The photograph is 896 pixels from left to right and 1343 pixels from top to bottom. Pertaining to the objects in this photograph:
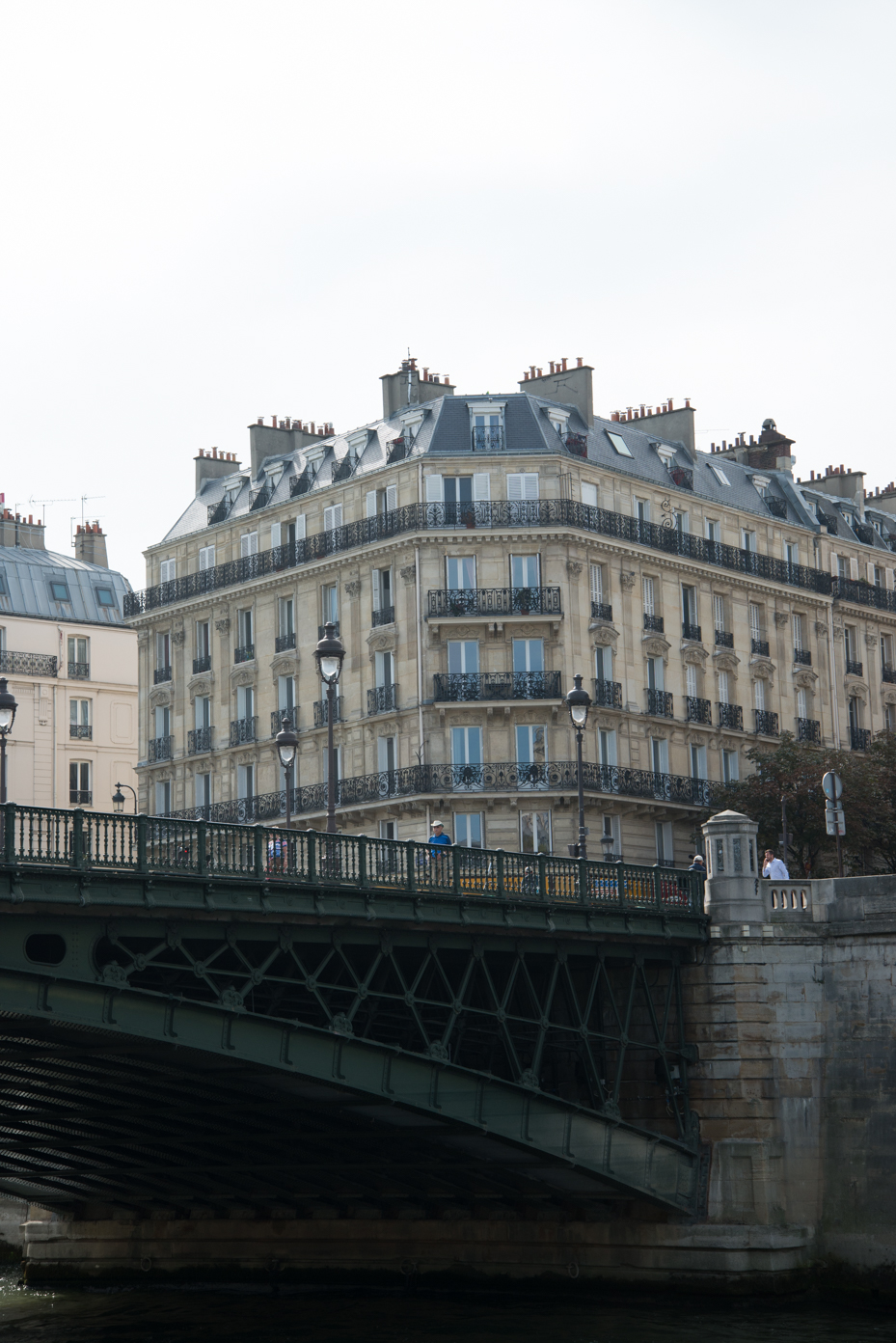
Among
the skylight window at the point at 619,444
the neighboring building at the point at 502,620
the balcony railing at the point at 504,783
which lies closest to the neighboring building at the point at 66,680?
the neighboring building at the point at 502,620

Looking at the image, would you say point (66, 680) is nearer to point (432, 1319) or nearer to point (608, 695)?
point (608, 695)

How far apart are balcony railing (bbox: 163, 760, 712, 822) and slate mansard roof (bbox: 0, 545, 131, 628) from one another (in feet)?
60.7

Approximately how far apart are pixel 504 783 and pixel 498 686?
258cm

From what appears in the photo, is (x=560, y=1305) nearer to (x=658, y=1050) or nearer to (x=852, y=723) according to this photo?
(x=658, y=1050)

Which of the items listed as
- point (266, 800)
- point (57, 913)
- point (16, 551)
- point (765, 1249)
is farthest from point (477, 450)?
point (57, 913)

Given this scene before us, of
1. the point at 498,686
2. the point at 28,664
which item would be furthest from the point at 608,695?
the point at 28,664

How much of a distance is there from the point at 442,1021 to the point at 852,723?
37.9 meters

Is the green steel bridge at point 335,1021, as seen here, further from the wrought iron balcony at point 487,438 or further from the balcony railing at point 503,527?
the wrought iron balcony at point 487,438

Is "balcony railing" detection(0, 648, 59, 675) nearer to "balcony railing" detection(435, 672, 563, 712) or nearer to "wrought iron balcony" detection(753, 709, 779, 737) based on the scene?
"balcony railing" detection(435, 672, 563, 712)

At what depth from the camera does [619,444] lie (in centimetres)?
6431

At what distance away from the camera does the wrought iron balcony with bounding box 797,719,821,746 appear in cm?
6619

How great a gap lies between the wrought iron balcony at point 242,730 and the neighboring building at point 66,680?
10596 mm

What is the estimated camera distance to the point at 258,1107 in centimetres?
3409

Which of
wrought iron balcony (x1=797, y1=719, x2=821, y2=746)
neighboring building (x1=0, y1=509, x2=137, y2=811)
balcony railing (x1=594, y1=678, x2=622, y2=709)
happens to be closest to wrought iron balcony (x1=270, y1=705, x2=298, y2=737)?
balcony railing (x1=594, y1=678, x2=622, y2=709)
